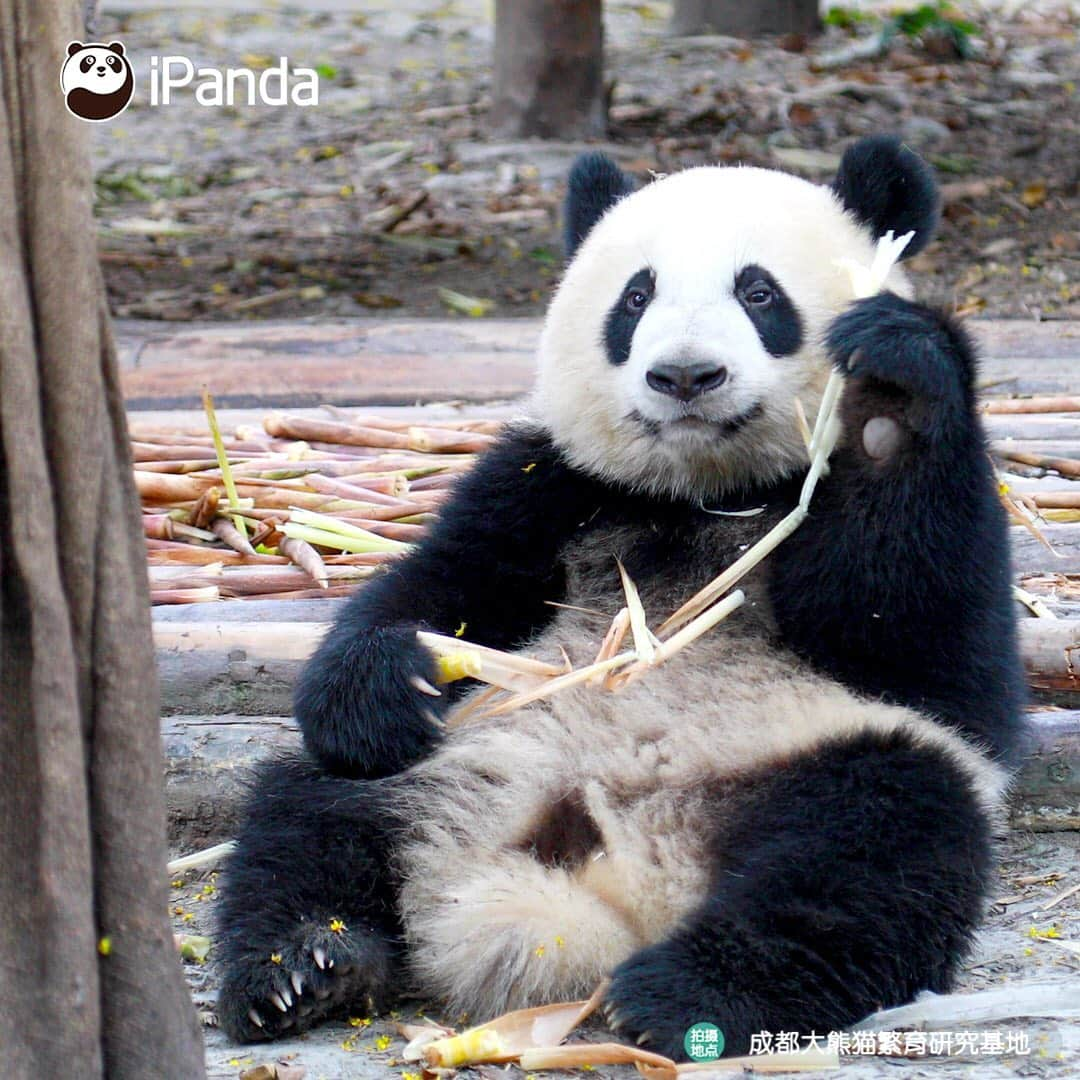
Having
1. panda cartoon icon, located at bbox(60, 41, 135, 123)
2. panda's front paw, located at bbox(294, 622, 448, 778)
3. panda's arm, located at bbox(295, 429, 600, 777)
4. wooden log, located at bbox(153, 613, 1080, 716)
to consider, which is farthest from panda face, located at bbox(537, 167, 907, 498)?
panda cartoon icon, located at bbox(60, 41, 135, 123)

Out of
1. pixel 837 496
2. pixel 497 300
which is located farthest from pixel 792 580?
pixel 497 300

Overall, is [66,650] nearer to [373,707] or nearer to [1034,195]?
[373,707]

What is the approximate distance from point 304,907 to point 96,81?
4.45ft

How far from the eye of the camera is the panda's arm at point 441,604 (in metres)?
2.96

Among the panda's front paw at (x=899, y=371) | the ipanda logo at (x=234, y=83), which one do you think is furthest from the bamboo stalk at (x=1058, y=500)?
the ipanda logo at (x=234, y=83)

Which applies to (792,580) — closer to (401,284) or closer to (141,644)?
(141,644)

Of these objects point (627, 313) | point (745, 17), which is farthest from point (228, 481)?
point (745, 17)

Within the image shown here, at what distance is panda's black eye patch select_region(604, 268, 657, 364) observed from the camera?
10.5ft

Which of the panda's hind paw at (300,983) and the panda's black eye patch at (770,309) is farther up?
the panda's black eye patch at (770,309)

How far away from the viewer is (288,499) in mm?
4148

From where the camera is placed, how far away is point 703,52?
12.0m

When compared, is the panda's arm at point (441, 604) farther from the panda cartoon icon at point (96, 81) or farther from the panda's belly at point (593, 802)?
the panda cartoon icon at point (96, 81)

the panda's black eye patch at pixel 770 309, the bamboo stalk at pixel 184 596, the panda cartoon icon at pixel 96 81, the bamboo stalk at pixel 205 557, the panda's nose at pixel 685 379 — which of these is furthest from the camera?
the bamboo stalk at pixel 205 557

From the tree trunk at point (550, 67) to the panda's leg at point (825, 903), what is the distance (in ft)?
23.8
